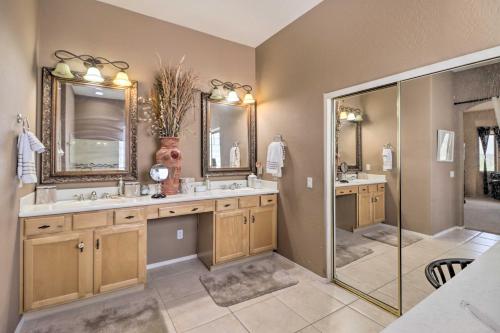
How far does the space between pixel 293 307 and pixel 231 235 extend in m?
1.11

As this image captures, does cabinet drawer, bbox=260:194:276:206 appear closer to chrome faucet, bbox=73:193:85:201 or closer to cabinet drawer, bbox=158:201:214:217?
cabinet drawer, bbox=158:201:214:217

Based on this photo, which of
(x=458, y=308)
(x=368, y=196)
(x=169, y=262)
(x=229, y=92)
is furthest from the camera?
(x=229, y=92)

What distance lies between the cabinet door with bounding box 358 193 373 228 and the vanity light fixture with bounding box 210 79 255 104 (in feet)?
6.84

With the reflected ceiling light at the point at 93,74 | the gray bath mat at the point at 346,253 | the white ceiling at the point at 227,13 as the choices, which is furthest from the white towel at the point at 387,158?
the reflected ceiling light at the point at 93,74

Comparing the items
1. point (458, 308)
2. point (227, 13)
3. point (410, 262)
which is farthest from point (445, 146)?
point (227, 13)

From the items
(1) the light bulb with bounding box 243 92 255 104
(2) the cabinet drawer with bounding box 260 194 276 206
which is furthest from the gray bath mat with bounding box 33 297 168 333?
(1) the light bulb with bounding box 243 92 255 104

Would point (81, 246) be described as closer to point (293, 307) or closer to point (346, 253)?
point (293, 307)

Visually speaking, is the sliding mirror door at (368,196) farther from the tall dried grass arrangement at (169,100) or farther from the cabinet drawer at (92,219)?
the cabinet drawer at (92,219)

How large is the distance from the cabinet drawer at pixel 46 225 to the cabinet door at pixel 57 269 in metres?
0.06

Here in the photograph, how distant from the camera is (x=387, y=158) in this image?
2285 millimetres

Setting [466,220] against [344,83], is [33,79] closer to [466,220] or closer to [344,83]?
[344,83]

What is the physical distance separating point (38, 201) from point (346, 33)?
3505mm

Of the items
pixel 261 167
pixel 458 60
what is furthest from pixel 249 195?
pixel 458 60

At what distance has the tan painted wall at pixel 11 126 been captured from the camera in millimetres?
1651
